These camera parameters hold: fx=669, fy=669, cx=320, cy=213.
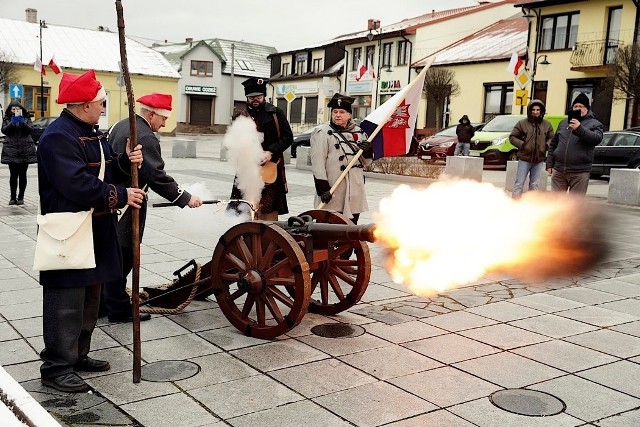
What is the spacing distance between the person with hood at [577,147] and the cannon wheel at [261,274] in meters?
6.13

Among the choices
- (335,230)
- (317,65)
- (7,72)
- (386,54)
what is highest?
(386,54)

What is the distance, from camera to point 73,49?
50531mm

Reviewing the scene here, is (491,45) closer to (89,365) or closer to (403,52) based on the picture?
(403,52)

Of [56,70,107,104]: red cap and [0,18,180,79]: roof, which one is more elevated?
[0,18,180,79]: roof

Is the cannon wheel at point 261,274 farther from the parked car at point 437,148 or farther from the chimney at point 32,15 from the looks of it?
the chimney at point 32,15

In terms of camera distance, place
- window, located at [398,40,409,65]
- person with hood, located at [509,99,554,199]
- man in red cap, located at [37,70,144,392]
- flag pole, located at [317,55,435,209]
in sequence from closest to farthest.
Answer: man in red cap, located at [37,70,144,392] → flag pole, located at [317,55,435,209] → person with hood, located at [509,99,554,199] → window, located at [398,40,409,65]

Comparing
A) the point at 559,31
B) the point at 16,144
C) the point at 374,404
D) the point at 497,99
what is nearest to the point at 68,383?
the point at 374,404

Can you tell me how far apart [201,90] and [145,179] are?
57895 millimetres

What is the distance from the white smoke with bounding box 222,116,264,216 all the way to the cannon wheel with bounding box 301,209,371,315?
3.27 ft

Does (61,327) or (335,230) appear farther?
(335,230)

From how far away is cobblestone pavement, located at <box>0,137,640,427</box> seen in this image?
3.86 m

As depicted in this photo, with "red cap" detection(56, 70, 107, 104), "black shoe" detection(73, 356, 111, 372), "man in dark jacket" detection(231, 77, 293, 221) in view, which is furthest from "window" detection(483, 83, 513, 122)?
"black shoe" detection(73, 356, 111, 372)

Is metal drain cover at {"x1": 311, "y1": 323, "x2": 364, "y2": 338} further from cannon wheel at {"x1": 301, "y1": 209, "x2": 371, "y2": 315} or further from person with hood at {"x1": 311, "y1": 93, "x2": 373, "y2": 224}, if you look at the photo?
person with hood at {"x1": 311, "y1": 93, "x2": 373, "y2": 224}

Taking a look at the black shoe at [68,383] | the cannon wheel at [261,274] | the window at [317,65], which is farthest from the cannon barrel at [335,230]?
the window at [317,65]
